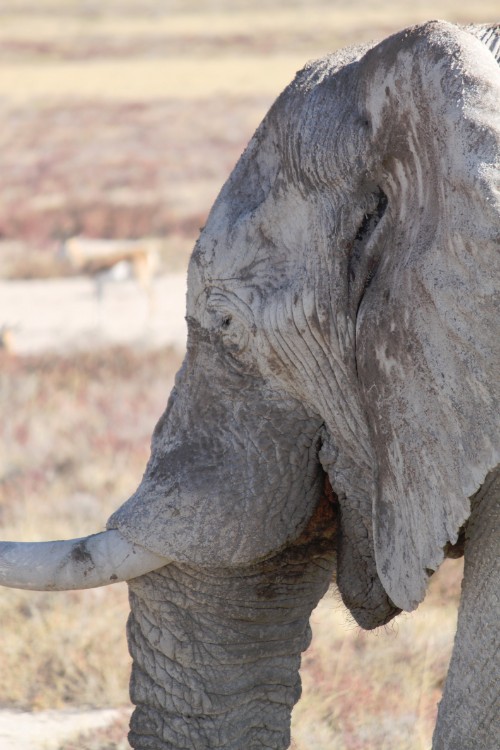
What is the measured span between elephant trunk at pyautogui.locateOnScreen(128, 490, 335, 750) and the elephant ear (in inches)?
16.2

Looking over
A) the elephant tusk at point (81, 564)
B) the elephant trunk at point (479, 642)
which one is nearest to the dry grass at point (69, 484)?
the elephant tusk at point (81, 564)

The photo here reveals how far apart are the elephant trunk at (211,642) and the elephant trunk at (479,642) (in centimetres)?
48

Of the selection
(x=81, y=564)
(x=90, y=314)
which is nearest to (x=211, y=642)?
(x=81, y=564)

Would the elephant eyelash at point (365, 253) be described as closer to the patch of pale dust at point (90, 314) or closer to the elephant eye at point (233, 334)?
the elephant eye at point (233, 334)

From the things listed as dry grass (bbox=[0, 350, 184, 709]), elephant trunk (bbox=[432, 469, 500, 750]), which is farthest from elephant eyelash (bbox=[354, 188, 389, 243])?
dry grass (bbox=[0, 350, 184, 709])

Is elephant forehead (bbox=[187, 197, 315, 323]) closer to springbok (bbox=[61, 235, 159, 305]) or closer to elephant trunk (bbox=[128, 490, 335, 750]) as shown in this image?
elephant trunk (bbox=[128, 490, 335, 750])

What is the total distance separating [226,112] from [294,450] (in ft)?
74.9

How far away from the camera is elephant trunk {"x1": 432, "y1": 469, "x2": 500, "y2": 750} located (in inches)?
74.0

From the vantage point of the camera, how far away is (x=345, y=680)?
4008 millimetres

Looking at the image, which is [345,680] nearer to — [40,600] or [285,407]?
[40,600]

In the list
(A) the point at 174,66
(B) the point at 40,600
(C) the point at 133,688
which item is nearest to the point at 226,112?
(A) the point at 174,66

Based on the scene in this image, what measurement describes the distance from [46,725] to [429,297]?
7.91 feet

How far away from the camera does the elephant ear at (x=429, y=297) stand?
171 cm

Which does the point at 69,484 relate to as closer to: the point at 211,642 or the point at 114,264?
the point at 211,642
